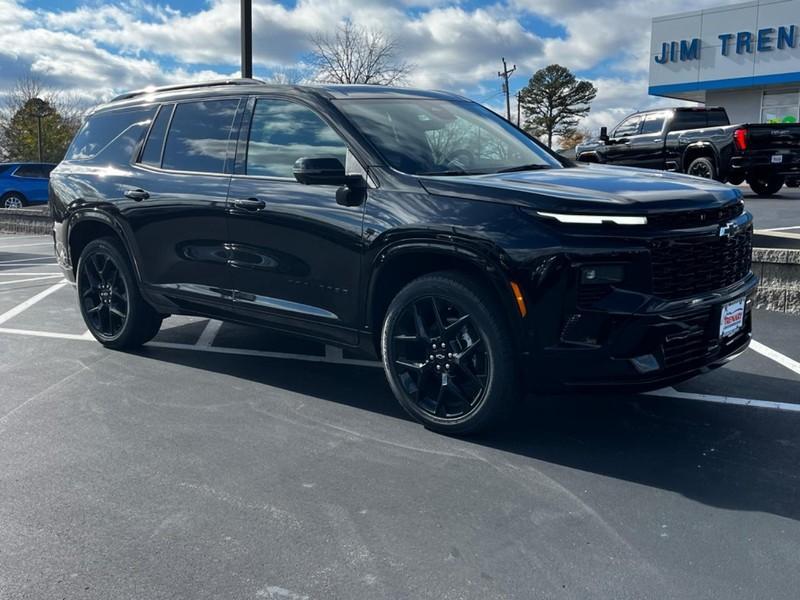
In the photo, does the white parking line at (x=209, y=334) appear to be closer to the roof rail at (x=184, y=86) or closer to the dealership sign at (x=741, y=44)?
the roof rail at (x=184, y=86)

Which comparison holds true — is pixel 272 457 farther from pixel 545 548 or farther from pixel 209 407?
pixel 545 548

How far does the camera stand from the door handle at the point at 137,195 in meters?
5.58

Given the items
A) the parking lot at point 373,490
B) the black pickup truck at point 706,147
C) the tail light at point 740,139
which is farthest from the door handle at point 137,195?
the tail light at point 740,139

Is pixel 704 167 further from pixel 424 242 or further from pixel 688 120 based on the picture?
pixel 424 242

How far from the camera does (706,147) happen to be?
16.8 m

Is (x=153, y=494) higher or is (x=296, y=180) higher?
(x=296, y=180)

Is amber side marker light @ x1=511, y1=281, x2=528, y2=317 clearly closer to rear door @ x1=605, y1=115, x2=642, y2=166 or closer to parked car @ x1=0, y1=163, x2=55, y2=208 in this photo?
rear door @ x1=605, y1=115, x2=642, y2=166

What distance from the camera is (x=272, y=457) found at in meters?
3.96

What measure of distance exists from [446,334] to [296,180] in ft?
4.51

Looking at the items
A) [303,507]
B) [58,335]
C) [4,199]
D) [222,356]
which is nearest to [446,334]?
[303,507]

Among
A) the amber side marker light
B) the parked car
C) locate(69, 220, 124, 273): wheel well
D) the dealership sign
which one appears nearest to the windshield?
the amber side marker light

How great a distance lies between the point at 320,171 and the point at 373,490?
1733 millimetres

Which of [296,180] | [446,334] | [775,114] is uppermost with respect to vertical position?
[775,114]

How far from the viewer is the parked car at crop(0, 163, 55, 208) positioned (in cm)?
2214
